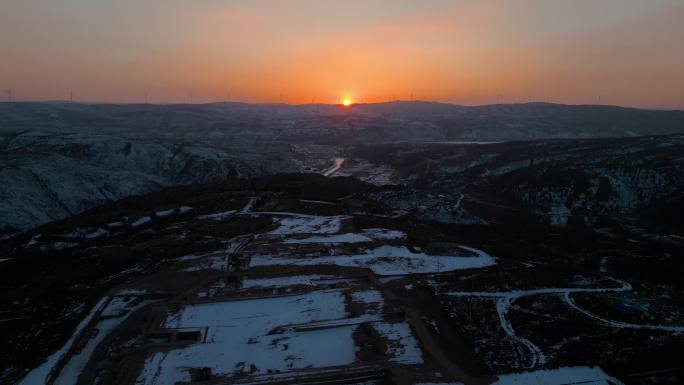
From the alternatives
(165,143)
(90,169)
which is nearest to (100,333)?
(90,169)

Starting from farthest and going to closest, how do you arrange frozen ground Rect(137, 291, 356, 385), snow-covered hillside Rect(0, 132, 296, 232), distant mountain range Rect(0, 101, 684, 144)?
distant mountain range Rect(0, 101, 684, 144) → snow-covered hillside Rect(0, 132, 296, 232) → frozen ground Rect(137, 291, 356, 385)

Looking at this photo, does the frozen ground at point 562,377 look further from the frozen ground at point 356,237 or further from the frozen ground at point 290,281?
the frozen ground at point 356,237

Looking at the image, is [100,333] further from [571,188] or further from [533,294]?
[571,188]

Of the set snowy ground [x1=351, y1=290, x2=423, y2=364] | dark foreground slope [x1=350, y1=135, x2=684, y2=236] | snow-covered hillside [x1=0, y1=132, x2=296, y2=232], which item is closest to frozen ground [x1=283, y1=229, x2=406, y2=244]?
snowy ground [x1=351, y1=290, x2=423, y2=364]

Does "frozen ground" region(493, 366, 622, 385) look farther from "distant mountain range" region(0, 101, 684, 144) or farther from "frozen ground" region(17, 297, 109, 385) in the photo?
"distant mountain range" region(0, 101, 684, 144)

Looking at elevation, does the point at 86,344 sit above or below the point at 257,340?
below

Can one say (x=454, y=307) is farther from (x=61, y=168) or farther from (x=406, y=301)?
(x=61, y=168)
